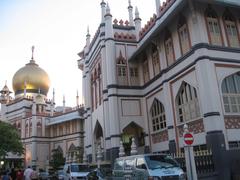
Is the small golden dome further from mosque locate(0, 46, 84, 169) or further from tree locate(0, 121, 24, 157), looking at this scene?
tree locate(0, 121, 24, 157)

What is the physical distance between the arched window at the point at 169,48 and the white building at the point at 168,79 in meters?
0.06

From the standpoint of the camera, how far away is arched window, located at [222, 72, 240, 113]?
14677mm

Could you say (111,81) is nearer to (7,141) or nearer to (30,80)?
(7,141)

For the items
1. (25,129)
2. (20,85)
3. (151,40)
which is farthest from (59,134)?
(151,40)

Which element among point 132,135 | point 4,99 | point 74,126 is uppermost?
point 4,99

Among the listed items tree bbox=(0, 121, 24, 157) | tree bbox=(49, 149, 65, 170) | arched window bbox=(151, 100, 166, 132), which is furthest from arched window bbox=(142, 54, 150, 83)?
tree bbox=(49, 149, 65, 170)

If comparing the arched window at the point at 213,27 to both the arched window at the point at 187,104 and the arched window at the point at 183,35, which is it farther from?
the arched window at the point at 187,104

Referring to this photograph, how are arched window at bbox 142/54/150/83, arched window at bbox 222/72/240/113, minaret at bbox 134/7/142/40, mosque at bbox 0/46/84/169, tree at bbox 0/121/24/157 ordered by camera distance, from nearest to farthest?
arched window at bbox 222/72/240/113 < arched window at bbox 142/54/150/83 < minaret at bbox 134/7/142/40 < tree at bbox 0/121/24/157 < mosque at bbox 0/46/84/169

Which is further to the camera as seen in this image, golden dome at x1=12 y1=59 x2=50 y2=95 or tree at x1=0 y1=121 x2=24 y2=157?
golden dome at x1=12 y1=59 x2=50 y2=95

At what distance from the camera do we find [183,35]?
55.2 ft

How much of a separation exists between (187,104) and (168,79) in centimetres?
236

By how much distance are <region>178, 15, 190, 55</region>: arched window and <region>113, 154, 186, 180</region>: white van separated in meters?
7.49

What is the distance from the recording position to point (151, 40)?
63.5 ft

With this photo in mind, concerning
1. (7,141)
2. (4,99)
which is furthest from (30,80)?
(7,141)
